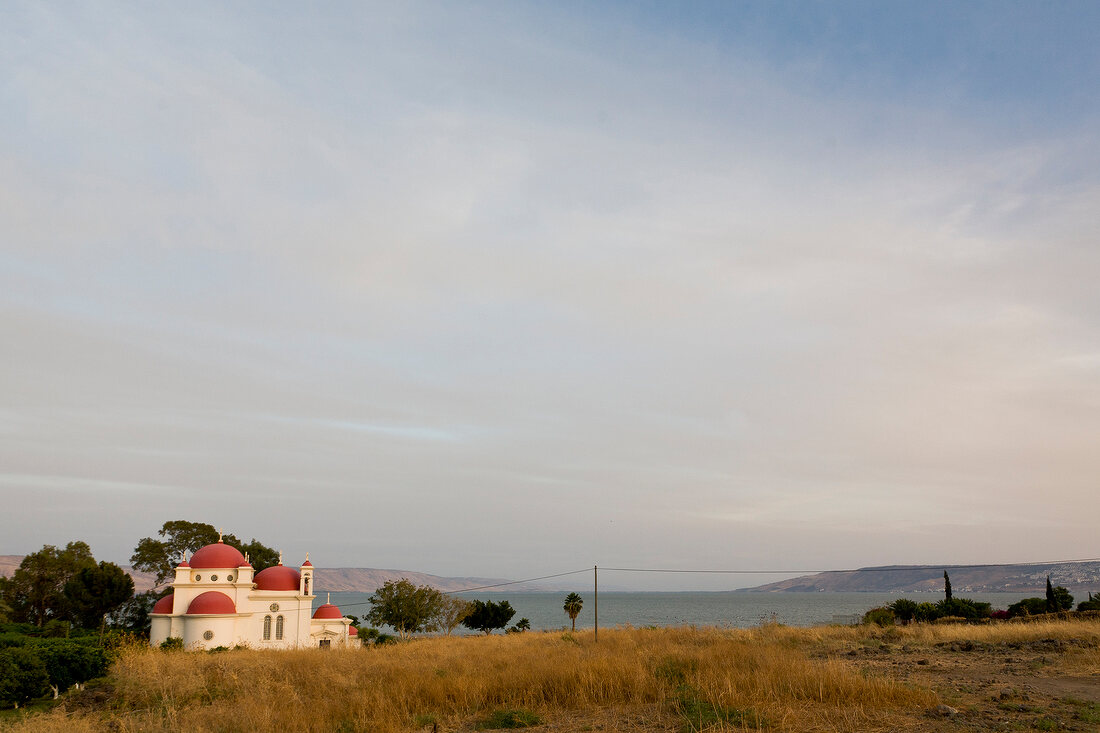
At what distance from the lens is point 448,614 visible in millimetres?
59281

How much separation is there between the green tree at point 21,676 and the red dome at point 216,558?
88.7 feet

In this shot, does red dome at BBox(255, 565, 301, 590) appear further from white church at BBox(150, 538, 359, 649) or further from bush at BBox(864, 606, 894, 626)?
bush at BBox(864, 606, 894, 626)

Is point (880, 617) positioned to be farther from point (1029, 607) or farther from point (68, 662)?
point (68, 662)

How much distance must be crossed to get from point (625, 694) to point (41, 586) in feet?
217

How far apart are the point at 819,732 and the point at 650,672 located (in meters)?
5.07

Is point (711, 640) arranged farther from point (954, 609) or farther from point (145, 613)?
point (145, 613)

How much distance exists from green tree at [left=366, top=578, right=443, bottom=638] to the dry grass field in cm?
4015

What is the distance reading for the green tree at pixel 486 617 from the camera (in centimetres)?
6344

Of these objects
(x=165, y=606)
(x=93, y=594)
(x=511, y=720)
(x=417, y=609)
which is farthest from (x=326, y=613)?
(x=511, y=720)

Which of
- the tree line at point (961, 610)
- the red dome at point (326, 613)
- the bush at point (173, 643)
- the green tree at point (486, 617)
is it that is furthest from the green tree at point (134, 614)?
the tree line at point (961, 610)

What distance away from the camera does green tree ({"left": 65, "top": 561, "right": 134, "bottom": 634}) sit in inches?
2242

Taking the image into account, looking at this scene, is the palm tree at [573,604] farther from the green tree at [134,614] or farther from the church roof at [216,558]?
the green tree at [134,614]

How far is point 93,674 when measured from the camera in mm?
22797

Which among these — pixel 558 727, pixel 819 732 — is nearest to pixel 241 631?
pixel 558 727
